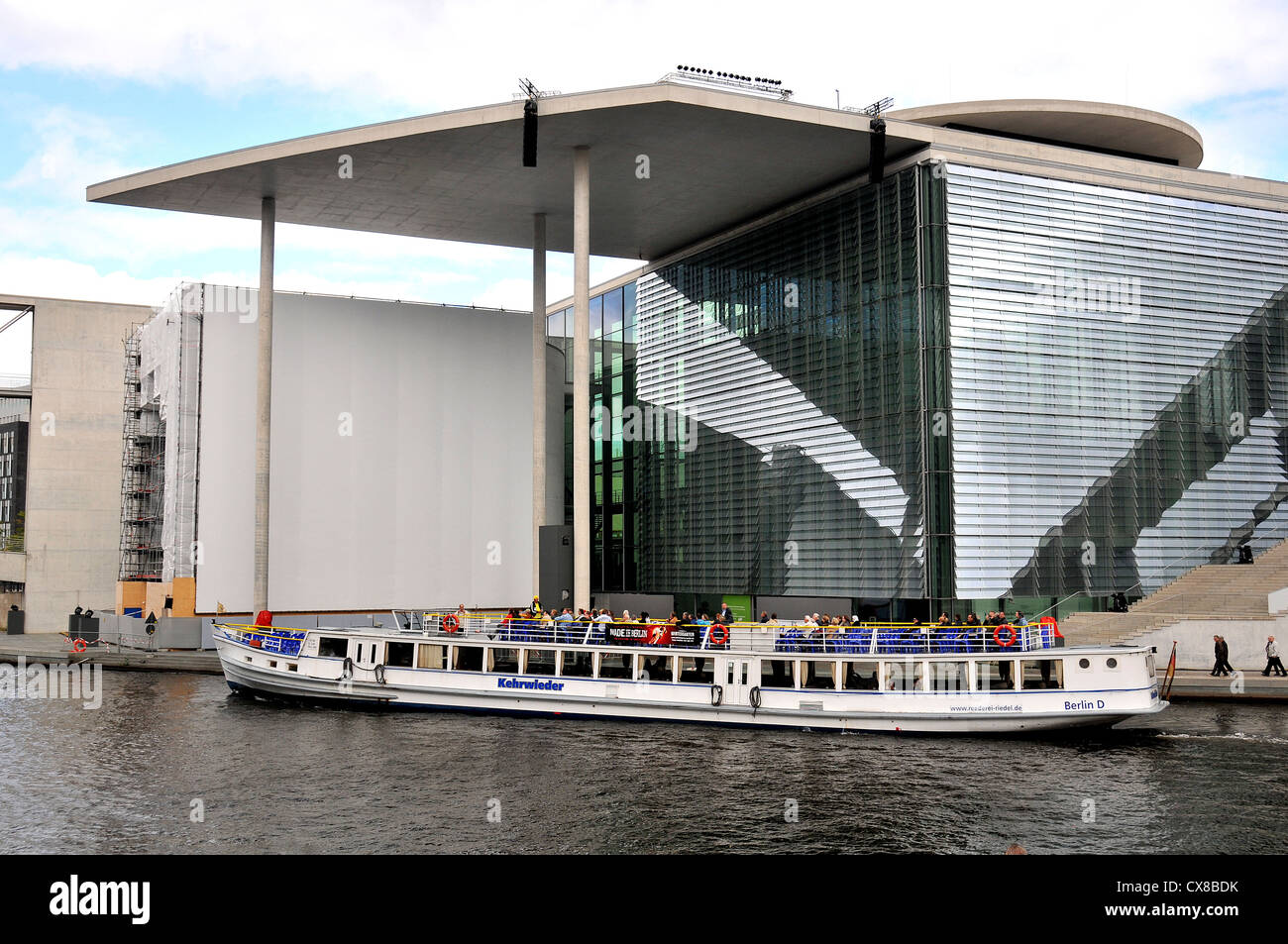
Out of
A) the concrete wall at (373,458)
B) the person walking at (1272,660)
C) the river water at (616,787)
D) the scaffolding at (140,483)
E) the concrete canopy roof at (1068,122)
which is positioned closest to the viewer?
the river water at (616,787)

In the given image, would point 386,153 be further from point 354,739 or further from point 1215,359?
point 1215,359

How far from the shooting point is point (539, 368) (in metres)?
50.1

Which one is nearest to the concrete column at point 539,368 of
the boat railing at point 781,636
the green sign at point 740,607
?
the green sign at point 740,607

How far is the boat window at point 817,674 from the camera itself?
30656 millimetres

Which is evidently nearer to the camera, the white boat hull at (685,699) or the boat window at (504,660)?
the white boat hull at (685,699)

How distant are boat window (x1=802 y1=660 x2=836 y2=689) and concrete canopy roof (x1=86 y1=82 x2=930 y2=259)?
1935 centimetres

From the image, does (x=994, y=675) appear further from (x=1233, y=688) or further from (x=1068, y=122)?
(x=1068, y=122)

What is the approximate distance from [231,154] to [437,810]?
33.6 m

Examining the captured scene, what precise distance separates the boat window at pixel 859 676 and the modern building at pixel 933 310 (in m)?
11.0

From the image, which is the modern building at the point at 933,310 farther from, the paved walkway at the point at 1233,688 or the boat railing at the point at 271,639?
the boat railing at the point at 271,639

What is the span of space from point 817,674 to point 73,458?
53.1 metres

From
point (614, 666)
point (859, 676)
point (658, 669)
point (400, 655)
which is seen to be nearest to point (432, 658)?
point (400, 655)
